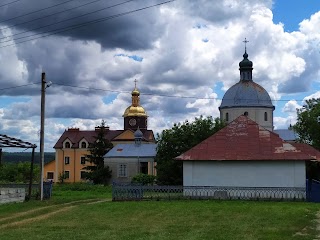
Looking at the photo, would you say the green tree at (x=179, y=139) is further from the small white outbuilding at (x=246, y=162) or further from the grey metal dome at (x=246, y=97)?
the grey metal dome at (x=246, y=97)

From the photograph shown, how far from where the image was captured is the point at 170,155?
4188 centimetres

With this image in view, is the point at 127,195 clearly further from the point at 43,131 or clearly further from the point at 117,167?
the point at 117,167

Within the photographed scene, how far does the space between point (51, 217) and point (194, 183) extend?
11774 millimetres

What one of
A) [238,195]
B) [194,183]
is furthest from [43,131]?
[238,195]

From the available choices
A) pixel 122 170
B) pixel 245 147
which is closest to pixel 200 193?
pixel 245 147

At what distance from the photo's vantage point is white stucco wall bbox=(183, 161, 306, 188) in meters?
27.9

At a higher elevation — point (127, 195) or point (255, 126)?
point (255, 126)

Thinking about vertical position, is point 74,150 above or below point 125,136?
below

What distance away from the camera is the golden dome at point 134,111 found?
8269 centimetres

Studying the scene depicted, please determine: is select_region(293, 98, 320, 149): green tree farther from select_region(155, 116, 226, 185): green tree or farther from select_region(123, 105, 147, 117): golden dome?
select_region(123, 105, 147, 117): golden dome

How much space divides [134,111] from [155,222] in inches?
2618

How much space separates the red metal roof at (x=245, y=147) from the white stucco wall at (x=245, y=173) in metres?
0.43

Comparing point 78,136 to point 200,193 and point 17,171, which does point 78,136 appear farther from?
point 200,193

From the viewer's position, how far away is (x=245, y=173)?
2859 centimetres
